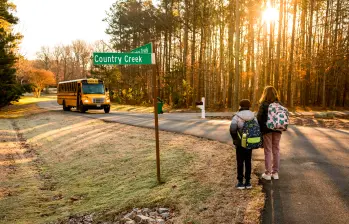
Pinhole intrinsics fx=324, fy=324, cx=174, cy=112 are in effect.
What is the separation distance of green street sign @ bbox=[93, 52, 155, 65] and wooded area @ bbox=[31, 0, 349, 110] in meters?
18.0

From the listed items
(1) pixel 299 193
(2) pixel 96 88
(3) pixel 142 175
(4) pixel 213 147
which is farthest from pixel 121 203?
(2) pixel 96 88

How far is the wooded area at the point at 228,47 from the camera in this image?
29766 millimetres

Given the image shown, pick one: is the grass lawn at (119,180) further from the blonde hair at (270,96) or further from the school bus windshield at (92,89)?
the school bus windshield at (92,89)

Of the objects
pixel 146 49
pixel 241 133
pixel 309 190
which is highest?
pixel 146 49

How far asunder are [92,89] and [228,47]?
545 inches

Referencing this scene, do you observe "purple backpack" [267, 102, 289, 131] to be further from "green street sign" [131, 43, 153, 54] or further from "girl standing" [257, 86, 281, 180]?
"green street sign" [131, 43, 153, 54]

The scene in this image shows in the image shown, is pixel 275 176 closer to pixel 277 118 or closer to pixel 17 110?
pixel 277 118

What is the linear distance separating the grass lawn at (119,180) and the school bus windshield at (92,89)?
456 inches

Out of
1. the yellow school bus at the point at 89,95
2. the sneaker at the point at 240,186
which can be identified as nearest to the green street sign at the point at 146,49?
the sneaker at the point at 240,186

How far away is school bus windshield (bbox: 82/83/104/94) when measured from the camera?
88.0 ft

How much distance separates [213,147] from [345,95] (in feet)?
110

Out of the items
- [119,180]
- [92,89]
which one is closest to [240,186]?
[119,180]

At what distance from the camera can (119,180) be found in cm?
889

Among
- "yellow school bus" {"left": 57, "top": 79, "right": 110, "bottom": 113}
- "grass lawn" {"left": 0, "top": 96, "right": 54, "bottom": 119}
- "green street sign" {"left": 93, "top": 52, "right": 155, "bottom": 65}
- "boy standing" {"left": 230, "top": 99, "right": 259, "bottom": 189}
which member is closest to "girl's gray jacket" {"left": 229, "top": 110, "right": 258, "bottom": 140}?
"boy standing" {"left": 230, "top": 99, "right": 259, "bottom": 189}
